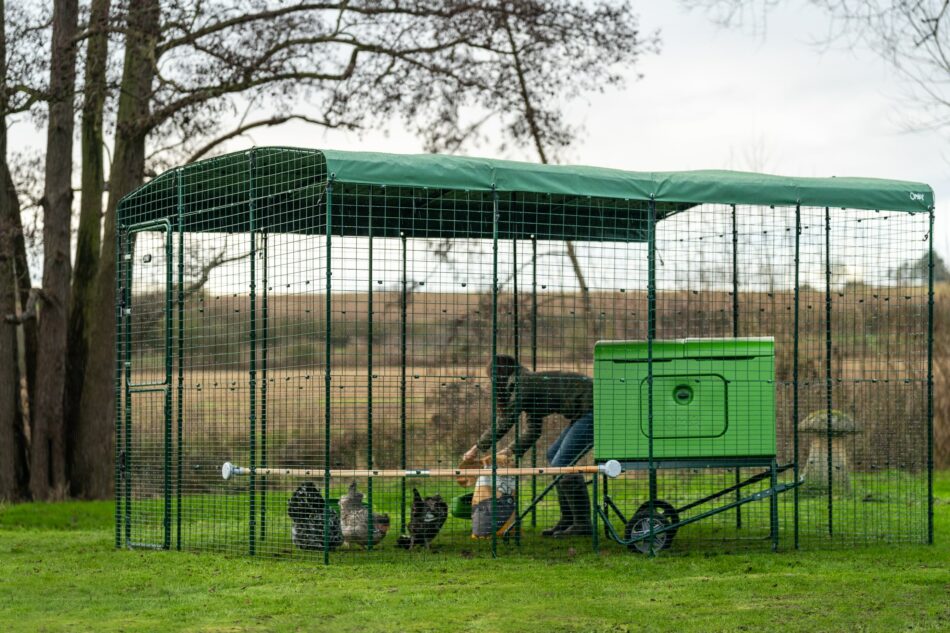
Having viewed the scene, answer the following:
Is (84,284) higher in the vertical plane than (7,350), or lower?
higher

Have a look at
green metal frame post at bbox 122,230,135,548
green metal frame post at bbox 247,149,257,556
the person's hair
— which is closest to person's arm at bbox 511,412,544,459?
the person's hair

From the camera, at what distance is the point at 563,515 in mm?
11898

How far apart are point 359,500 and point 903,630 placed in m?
4.40

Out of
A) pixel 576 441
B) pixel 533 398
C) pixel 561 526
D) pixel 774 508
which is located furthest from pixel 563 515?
pixel 774 508

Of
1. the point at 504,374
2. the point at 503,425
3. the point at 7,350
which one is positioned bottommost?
the point at 503,425

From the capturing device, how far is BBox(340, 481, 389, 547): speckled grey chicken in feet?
34.4

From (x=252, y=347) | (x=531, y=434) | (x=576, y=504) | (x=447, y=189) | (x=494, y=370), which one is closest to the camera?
(x=494, y=370)

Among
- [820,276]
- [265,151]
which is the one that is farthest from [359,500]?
[820,276]

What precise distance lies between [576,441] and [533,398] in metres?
0.60

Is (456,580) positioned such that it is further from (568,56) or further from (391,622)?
(568,56)

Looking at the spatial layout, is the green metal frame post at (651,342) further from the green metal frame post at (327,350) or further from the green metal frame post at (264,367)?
the green metal frame post at (264,367)

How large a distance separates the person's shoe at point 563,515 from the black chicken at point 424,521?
45.0 inches

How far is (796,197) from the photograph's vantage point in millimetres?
10641

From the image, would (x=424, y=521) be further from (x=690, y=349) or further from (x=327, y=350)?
(x=690, y=349)
